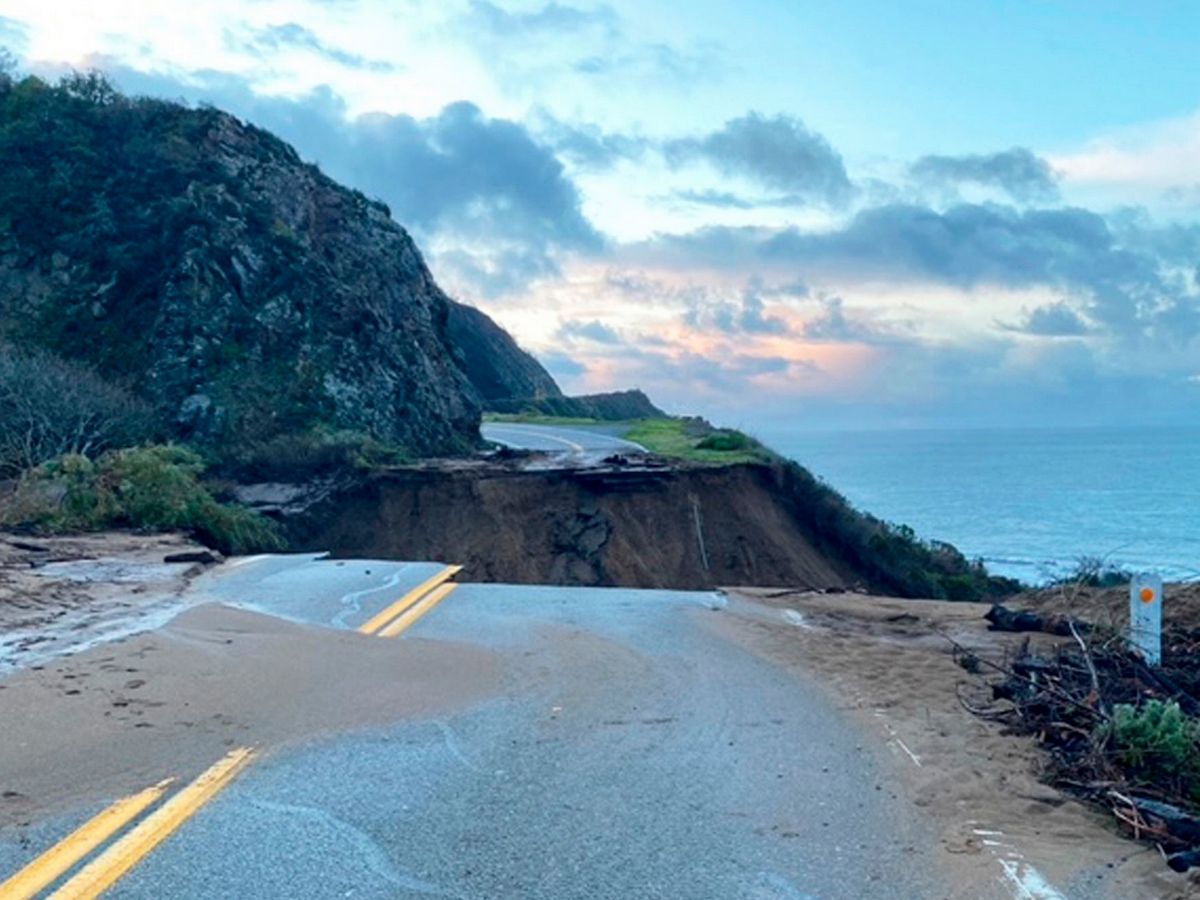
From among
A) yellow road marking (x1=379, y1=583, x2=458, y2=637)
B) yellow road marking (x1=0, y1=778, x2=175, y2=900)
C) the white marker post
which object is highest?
the white marker post

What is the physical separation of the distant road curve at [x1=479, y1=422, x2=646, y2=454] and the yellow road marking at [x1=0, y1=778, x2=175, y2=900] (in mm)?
31586

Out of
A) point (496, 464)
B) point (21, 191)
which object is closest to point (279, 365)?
point (496, 464)

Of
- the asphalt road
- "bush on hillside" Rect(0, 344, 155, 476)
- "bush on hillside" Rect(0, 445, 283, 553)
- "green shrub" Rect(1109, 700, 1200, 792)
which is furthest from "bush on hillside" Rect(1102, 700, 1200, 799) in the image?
"bush on hillside" Rect(0, 344, 155, 476)

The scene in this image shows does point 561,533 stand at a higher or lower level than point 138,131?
lower

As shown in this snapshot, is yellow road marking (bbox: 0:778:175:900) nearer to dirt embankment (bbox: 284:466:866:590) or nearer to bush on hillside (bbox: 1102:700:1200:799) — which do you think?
bush on hillside (bbox: 1102:700:1200:799)

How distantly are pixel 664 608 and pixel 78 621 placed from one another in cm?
570

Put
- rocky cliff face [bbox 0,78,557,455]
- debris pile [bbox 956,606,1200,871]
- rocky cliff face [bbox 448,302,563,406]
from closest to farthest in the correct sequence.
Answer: debris pile [bbox 956,606,1200,871] < rocky cliff face [bbox 0,78,557,455] < rocky cliff face [bbox 448,302,563,406]

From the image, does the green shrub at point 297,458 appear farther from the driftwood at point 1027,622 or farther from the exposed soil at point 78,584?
the driftwood at point 1027,622

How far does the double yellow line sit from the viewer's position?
4.58 m

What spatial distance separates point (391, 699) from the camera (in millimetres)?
8141

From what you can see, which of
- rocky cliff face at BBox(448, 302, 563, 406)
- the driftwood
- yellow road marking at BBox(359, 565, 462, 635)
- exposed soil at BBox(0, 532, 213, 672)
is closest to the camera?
exposed soil at BBox(0, 532, 213, 672)

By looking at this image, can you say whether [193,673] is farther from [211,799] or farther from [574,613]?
[574,613]

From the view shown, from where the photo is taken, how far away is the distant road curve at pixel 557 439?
39.8 metres

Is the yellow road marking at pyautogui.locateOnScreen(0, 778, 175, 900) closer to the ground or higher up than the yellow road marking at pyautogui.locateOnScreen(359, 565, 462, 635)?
closer to the ground
